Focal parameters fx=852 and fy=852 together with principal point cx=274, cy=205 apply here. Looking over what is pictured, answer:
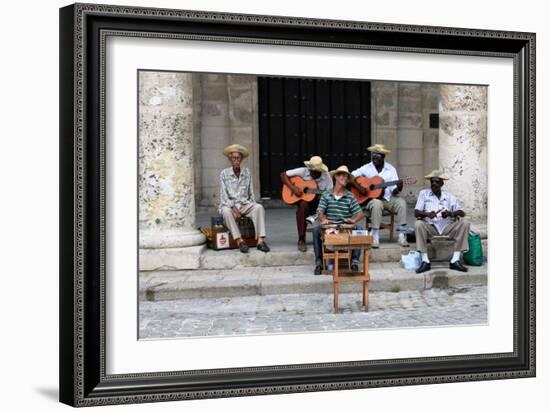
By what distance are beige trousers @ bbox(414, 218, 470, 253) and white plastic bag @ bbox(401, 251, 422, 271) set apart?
115mm

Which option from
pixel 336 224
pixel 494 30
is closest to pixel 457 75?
pixel 494 30

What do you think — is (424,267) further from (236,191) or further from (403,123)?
(403,123)

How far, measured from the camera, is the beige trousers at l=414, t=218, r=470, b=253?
8844 millimetres

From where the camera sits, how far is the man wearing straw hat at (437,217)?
9.06 metres

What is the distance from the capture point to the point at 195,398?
6.11 m

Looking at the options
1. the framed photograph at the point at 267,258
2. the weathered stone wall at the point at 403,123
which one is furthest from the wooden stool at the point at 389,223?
the weathered stone wall at the point at 403,123

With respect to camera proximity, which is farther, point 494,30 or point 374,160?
point 374,160

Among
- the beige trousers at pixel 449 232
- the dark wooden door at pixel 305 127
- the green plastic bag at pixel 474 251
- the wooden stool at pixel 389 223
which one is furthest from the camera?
the dark wooden door at pixel 305 127

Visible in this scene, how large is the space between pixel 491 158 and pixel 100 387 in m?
3.54

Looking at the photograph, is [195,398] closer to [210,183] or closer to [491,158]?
[491,158]

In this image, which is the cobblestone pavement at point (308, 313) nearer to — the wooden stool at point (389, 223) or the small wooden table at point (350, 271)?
the small wooden table at point (350, 271)

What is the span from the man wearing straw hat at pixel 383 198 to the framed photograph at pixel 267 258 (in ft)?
1.66

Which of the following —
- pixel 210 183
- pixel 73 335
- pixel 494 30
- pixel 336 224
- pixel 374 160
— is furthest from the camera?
pixel 210 183

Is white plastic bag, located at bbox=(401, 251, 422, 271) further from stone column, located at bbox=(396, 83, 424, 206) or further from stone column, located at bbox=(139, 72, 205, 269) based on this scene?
stone column, located at bbox=(396, 83, 424, 206)
